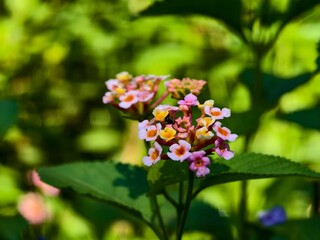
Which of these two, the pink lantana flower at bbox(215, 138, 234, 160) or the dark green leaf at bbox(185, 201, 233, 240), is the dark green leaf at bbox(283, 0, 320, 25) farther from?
the pink lantana flower at bbox(215, 138, 234, 160)

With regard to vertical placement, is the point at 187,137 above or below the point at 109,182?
above

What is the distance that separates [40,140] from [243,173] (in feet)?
5.26

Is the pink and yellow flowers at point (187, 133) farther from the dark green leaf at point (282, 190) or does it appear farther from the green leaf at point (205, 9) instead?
the dark green leaf at point (282, 190)

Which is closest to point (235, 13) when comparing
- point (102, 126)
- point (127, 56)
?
point (127, 56)

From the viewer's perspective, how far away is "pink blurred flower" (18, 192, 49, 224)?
1769 millimetres

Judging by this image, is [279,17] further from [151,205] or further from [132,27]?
[132,27]

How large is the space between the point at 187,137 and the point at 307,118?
1.63 feet

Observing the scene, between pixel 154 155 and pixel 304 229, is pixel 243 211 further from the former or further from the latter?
pixel 154 155

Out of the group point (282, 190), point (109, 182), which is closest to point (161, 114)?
point (109, 182)

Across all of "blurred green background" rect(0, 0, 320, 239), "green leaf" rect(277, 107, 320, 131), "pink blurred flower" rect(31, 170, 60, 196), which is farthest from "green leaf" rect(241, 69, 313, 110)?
"pink blurred flower" rect(31, 170, 60, 196)

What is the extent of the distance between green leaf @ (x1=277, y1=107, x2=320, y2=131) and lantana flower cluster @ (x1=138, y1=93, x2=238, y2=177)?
43cm

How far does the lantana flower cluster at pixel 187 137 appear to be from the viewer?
73 centimetres

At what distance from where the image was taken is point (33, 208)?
1876 mm

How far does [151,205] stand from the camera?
0.95m
